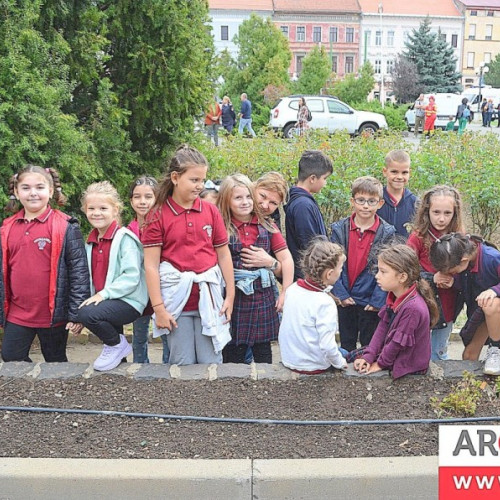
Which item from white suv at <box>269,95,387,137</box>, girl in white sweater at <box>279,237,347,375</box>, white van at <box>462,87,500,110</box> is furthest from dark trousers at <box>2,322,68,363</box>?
white van at <box>462,87,500,110</box>

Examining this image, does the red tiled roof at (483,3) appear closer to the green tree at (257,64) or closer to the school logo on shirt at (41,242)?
the green tree at (257,64)

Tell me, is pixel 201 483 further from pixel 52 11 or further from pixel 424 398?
pixel 52 11

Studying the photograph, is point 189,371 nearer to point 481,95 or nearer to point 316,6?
point 481,95

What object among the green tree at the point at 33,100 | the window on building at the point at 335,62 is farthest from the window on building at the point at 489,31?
the green tree at the point at 33,100

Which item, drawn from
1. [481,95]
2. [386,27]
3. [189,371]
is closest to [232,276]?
[189,371]

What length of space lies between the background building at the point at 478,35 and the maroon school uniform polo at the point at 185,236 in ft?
257

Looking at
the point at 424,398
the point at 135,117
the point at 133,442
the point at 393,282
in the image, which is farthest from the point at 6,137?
the point at 424,398

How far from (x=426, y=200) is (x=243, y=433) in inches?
82.6

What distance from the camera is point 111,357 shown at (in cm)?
441

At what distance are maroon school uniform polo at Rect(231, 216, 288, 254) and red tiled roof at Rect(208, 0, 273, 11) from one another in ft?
214

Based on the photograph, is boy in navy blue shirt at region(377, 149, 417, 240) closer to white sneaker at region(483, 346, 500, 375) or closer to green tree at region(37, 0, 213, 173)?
white sneaker at region(483, 346, 500, 375)

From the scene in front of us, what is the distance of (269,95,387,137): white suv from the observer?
996 inches

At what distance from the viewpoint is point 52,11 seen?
5.79 metres

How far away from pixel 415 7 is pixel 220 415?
77.1 m
